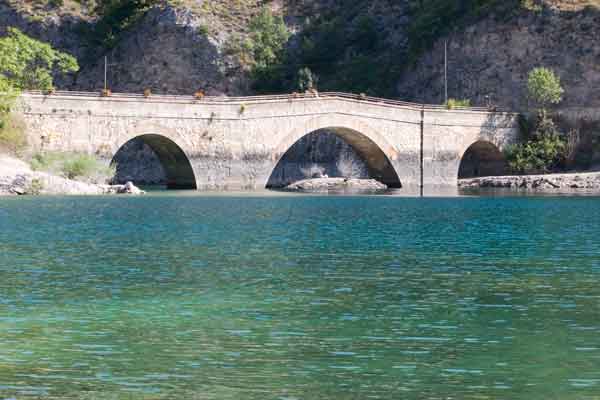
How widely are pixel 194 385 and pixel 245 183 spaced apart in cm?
6031

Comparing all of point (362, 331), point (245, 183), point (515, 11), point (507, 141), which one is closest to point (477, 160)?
point (507, 141)

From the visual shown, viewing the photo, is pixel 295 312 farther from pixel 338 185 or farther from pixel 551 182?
pixel 338 185

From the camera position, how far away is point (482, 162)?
93562 mm

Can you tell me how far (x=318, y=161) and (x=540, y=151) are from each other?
2322 centimetres

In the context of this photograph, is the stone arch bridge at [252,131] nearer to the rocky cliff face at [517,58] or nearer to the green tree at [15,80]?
the green tree at [15,80]

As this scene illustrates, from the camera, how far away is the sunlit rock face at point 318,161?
10100 cm

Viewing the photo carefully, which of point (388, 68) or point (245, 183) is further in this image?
point (388, 68)

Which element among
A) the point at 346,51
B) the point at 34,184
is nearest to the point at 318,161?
the point at 346,51

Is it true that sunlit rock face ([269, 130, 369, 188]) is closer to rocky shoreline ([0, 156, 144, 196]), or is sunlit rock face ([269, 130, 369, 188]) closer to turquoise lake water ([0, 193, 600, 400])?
rocky shoreline ([0, 156, 144, 196])

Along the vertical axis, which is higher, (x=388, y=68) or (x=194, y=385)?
(x=388, y=68)

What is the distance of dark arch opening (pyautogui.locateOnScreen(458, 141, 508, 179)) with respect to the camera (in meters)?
91.1

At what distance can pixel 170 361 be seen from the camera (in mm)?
16531

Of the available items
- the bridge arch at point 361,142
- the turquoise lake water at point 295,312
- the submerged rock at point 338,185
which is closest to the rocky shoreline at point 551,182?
the bridge arch at point 361,142

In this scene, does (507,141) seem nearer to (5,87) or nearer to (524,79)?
(524,79)
